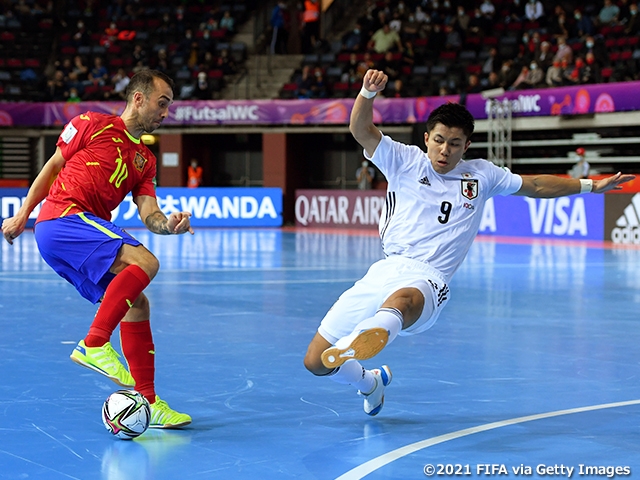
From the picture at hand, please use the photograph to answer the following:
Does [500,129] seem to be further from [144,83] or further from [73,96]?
[144,83]

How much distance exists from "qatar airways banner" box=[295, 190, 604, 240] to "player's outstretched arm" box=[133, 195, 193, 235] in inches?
694

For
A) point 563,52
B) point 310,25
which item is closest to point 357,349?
point 563,52

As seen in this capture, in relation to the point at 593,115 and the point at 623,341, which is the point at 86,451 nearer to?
the point at 623,341

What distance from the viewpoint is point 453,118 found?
5.75 metres

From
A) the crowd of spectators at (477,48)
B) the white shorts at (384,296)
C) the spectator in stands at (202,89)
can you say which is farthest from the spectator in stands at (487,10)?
the white shorts at (384,296)

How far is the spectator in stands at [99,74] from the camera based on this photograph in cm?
3338

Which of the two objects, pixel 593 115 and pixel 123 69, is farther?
pixel 123 69

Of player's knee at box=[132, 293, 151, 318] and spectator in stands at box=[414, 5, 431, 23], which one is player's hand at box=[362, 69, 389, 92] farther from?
spectator in stands at box=[414, 5, 431, 23]

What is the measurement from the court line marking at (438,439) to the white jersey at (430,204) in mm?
930

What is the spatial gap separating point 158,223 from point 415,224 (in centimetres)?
156

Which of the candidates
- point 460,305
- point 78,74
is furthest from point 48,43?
point 460,305

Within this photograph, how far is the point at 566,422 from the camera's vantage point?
5770 millimetres

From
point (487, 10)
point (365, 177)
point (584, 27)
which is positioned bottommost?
point (365, 177)

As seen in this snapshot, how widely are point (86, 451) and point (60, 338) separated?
4092mm
